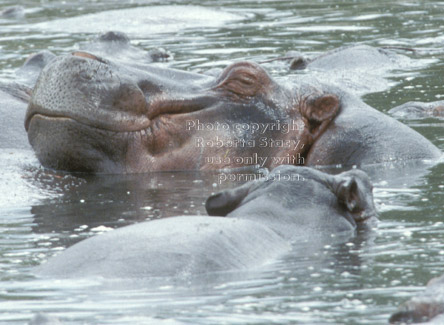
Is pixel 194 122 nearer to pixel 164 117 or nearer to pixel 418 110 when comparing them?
pixel 164 117

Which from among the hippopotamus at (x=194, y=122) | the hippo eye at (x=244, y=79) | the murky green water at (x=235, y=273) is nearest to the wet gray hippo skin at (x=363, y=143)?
the hippopotamus at (x=194, y=122)

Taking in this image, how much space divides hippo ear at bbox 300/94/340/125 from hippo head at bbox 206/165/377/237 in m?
1.94

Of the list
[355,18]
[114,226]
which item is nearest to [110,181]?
[114,226]

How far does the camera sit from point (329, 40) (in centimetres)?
1403

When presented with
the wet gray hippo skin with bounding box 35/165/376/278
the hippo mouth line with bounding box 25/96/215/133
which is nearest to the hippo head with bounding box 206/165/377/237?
the wet gray hippo skin with bounding box 35/165/376/278

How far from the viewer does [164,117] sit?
6.84 meters

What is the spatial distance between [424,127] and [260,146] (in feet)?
6.02

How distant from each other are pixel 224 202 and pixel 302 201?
41cm

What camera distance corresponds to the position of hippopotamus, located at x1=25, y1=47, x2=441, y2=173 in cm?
660

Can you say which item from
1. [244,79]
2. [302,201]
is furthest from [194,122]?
[302,201]

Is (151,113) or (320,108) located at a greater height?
(151,113)

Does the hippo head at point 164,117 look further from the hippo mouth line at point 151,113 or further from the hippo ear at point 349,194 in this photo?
the hippo ear at point 349,194

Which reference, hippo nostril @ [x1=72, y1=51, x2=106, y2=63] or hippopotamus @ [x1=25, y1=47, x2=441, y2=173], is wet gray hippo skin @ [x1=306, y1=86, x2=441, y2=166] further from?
hippo nostril @ [x1=72, y1=51, x2=106, y2=63]

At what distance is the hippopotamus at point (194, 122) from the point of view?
6602 mm
